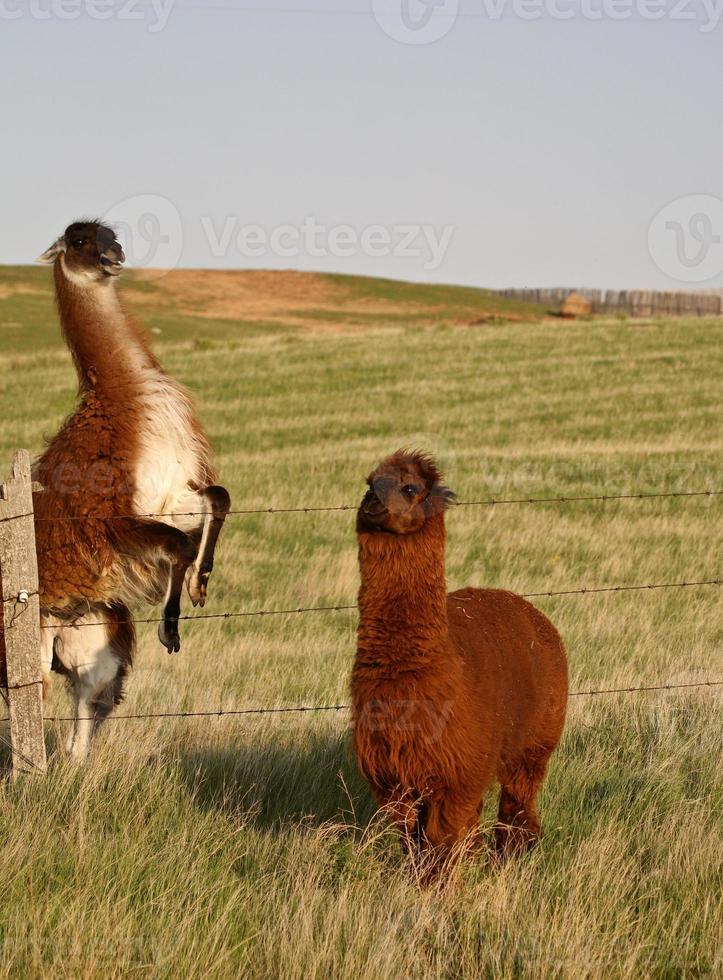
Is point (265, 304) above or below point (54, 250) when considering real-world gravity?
above

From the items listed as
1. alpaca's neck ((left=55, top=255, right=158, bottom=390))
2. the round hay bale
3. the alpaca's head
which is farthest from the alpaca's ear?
the round hay bale

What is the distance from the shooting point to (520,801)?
428 centimetres

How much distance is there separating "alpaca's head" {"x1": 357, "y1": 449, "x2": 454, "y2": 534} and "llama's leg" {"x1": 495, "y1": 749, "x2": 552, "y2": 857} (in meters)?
1.14

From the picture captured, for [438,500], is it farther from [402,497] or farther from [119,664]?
[119,664]

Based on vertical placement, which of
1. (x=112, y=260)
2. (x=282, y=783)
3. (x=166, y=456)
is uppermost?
(x=112, y=260)

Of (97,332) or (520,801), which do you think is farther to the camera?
(97,332)

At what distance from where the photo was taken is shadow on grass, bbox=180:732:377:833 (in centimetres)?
448

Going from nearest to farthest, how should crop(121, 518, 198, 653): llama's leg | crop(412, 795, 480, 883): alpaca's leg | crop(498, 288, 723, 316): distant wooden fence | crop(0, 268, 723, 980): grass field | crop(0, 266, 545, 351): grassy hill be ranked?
crop(0, 268, 723, 980): grass field, crop(412, 795, 480, 883): alpaca's leg, crop(121, 518, 198, 653): llama's leg, crop(0, 266, 545, 351): grassy hill, crop(498, 288, 723, 316): distant wooden fence

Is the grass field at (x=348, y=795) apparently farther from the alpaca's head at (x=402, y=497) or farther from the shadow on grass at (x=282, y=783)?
the alpaca's head at (x=402, y=497)

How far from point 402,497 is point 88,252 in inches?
101

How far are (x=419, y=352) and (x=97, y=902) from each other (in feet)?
88.5

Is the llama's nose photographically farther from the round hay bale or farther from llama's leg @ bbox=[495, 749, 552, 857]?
the round hay bale

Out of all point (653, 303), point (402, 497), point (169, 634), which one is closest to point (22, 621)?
point (169, 634)

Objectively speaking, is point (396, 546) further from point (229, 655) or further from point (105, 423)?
point (229, 655)
